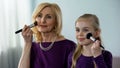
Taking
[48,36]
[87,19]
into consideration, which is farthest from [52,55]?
[87,19]

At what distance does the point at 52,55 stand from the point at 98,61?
0.97ft

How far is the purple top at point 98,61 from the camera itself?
91 centimetres

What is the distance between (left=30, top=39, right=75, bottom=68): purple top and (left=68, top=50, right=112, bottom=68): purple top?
77 millimetres

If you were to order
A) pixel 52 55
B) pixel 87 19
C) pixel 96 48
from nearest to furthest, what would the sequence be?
pixel 96 48 < pixel 87 19 < pixel 52 55

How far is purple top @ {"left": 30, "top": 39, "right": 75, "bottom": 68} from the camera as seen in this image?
1.15 meters

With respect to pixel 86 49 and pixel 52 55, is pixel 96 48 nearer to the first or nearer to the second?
pixel 86 49

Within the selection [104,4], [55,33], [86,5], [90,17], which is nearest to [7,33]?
[86,5]

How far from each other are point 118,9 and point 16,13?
0.84 m

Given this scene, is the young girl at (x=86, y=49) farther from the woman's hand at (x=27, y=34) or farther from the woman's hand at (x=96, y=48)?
the woman's hand at (x=27, y=34)

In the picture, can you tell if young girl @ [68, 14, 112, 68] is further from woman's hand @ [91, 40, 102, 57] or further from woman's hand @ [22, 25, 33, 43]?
woman's hand @ [22, 25, 33, 43]

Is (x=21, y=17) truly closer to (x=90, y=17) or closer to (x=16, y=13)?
(x=16, y=13)

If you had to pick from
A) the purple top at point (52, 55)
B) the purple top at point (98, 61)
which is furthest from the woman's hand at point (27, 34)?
the purple top at point (98, 61)

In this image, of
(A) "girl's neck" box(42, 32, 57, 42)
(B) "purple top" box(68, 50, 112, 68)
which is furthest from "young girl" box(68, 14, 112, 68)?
(A) "girl's neck" box(42, 32, 57, 42)

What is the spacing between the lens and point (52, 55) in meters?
1.15
